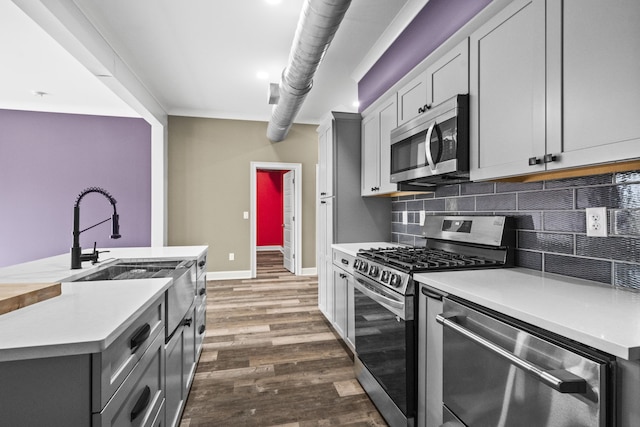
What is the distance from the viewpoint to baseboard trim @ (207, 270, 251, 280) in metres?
5.43

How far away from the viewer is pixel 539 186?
1.61 metres

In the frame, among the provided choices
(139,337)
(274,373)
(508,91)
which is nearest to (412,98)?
(508,91)

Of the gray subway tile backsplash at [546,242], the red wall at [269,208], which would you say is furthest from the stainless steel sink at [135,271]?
the red wall at [269,208]

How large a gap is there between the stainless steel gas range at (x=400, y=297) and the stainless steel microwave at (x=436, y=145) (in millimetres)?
356

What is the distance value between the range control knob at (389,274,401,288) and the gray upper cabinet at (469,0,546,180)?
68cm

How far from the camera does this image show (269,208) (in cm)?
953

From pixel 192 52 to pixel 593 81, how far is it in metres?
3.49

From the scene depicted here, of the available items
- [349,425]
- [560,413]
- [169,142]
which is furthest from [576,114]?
[169,142]

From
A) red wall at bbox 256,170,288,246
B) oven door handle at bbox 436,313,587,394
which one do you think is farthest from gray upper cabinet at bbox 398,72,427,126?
red wall at bbox 256,170,288,246

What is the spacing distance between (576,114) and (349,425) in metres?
1.86

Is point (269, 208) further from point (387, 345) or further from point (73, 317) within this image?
point (73, 317)

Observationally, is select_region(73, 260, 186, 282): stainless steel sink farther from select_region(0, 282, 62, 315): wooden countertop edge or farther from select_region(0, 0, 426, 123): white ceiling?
select_region(0, 0, 426, 123): white ceiling

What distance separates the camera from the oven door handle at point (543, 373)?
80 centimetres

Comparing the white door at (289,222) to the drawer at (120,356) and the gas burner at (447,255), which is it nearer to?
the gas burner at (447,255)
